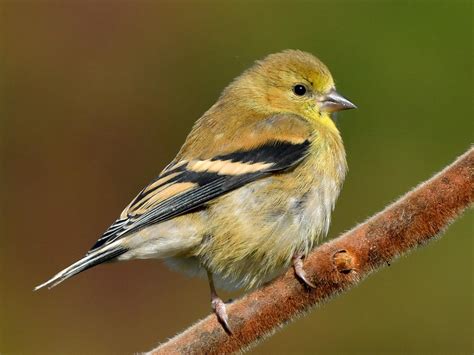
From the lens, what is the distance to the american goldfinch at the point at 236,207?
4031mm

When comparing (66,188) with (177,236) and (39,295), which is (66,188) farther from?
(177,236)

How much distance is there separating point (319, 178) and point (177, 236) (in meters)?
0.81

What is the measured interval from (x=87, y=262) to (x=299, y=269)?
1003 millimetres

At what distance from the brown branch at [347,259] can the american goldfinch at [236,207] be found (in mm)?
545

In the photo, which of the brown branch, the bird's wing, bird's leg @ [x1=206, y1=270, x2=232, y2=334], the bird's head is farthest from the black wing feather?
the brown branch

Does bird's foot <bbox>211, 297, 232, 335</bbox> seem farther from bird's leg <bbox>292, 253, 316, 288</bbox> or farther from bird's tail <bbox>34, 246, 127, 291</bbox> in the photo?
bird's tail <bbox>34, 246, 127, 291</bbox>

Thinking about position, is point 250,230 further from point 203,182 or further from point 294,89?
point 294,89

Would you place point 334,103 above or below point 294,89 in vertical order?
below

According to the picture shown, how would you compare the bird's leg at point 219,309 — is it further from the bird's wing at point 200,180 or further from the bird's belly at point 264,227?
the bird's wing at point 200,180

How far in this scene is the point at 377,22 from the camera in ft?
21.8

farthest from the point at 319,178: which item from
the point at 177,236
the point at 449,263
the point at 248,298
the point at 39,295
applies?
the point at 39,295

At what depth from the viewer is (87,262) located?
373 centimetres

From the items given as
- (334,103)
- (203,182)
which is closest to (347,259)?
(203,182)

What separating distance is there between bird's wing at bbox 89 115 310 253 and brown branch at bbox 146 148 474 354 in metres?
0.84
